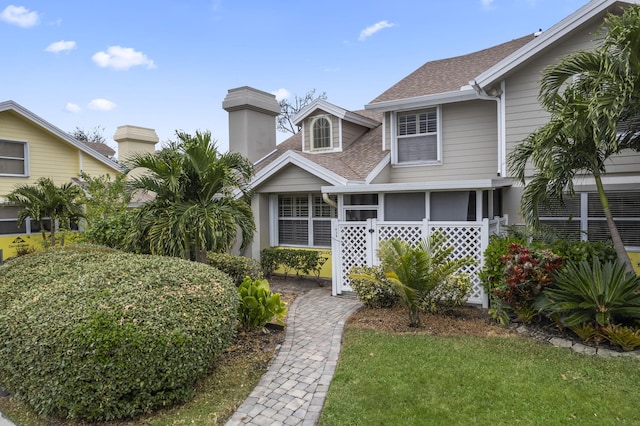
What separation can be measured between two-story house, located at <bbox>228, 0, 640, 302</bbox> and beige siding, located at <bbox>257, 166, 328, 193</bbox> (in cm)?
3

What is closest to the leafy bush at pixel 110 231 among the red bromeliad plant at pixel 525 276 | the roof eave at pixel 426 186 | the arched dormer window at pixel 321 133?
the roof eave at pixel 426 186

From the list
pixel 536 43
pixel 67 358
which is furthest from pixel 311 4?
pixel 67 358

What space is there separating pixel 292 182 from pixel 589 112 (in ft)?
25.5

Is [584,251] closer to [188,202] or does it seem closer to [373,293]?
[373,293]

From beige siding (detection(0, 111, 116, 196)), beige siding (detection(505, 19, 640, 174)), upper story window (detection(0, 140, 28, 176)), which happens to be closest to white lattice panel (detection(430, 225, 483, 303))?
beige siding (detection(505, 19, 640, 174))

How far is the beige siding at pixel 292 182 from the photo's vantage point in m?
11.5

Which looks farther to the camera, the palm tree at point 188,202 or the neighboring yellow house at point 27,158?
the neighboring yellow house at point 27,158

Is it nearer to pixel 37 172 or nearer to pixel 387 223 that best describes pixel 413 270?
pixel 387 223

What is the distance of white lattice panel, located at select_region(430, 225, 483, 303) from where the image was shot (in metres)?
8.25

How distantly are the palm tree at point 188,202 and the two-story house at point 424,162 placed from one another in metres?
2.91

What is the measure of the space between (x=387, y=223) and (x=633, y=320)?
15.5ft

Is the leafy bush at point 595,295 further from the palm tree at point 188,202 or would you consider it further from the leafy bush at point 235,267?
the leafy bush at point 235,267

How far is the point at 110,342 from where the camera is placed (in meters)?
4.10

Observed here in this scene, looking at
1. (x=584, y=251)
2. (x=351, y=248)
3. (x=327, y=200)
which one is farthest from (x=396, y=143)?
(x=584, y=251)
